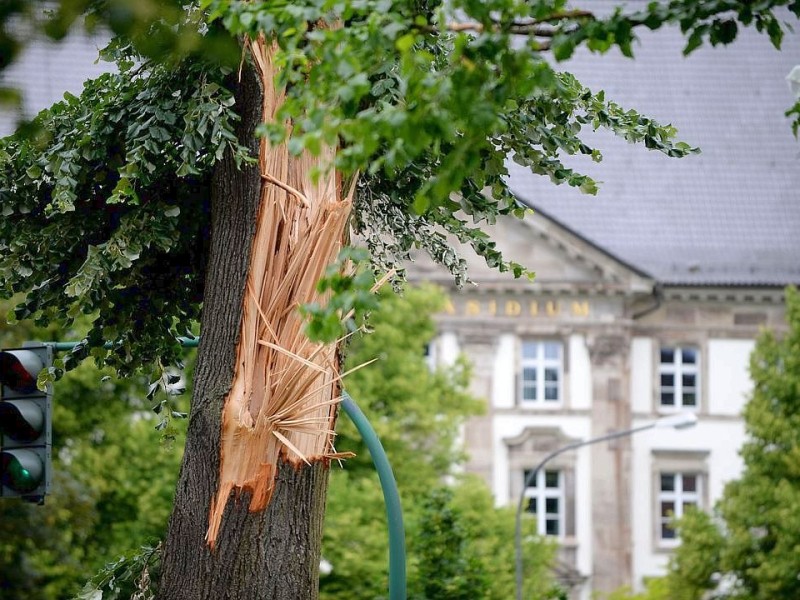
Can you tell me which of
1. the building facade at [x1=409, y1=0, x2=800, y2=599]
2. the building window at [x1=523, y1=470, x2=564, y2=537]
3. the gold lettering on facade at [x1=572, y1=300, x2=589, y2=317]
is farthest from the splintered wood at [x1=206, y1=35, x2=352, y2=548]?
the gold lettering on facade at [x1=572, y1=300, x2=589, y2=317]

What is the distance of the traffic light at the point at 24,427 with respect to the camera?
26.1 ft

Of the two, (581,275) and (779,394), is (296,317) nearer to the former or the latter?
(779,394)

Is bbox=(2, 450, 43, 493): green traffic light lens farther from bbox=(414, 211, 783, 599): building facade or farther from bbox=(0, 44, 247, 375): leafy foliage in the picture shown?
bbox=(414, 211, 783, 599): building facade

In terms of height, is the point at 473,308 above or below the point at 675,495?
above

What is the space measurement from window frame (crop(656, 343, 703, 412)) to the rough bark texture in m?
36.0

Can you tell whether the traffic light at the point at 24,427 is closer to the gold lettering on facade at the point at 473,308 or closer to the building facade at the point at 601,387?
the building facade at the point at 601,387

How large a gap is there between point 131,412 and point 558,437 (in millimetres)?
12700

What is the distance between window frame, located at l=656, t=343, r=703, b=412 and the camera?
41875 mm

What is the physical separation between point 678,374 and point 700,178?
557 cm

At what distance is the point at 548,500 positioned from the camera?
4078cm

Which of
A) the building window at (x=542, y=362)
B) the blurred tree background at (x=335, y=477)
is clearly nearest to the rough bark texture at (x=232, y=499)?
the blurred tree background at (x=335, y=477)

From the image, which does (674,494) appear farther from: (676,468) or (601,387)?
(601,387)

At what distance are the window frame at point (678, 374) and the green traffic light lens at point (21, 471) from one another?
34790 millimetres

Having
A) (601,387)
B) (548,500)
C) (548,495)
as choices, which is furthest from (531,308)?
(548,500)
